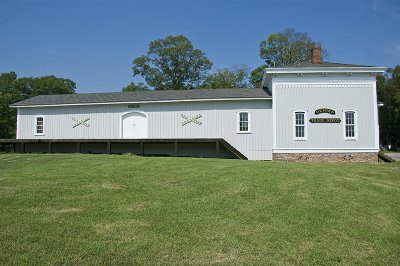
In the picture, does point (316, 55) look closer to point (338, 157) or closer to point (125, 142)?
point (338, 157)

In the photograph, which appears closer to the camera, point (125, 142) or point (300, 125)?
point (300, 125)

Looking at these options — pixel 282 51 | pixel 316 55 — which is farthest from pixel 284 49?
pixel 316 55

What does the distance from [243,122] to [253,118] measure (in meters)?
0.63

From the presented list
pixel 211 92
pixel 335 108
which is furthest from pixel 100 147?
pixel 335 108

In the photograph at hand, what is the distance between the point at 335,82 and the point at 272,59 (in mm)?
37265

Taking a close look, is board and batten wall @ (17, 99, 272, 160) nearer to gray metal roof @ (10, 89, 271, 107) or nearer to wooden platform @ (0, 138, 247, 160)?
gray metal roof @ (10, 89, 271, 107)

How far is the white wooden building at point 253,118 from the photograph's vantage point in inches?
823

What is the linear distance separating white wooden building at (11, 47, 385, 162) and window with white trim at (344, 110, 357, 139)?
5 centimetres

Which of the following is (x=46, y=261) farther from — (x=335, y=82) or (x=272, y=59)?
(x=272, y=59)

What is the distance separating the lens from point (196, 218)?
295 inches

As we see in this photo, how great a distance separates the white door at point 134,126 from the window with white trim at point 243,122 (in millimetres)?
5914

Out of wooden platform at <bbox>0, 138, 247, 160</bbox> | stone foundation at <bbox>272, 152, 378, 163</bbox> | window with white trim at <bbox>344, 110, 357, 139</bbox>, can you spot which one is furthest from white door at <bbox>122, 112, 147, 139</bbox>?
window with white trim at <bbox>344, 110, 357, 139</bbox>

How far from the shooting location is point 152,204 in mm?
8336

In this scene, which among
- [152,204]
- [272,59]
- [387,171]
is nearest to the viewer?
[152,204]
